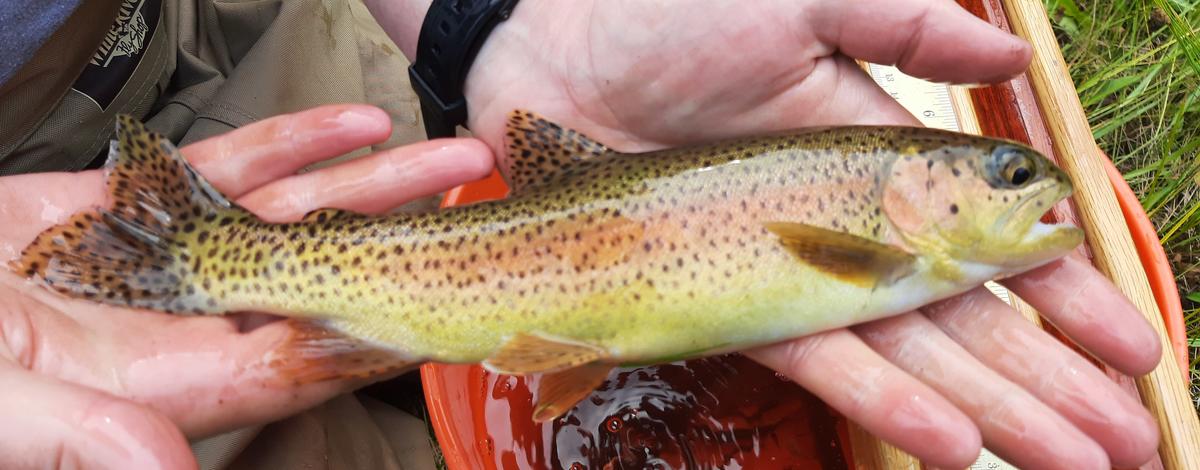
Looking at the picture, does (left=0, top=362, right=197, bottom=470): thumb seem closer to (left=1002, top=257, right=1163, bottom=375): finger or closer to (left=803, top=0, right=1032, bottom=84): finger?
(left=803, top=0, right=1032, bottom=84): finger

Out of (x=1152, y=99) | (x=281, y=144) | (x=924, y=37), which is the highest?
(x=924, y=37)

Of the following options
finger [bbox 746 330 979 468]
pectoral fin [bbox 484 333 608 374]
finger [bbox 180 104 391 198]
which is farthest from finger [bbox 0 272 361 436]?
finger [bbox 746 330 979 468]

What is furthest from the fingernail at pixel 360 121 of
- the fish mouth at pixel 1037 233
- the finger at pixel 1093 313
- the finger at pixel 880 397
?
the finger at pixel 1093 313

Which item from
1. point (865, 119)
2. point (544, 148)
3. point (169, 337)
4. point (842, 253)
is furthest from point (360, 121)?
point (865, 119)

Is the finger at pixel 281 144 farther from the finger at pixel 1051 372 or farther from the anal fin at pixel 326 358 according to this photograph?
the finger at pixel 1051 372

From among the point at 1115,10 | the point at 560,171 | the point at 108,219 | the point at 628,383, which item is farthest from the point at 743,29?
the point at 1115,10

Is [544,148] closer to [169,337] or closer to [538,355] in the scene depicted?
[538,355]
